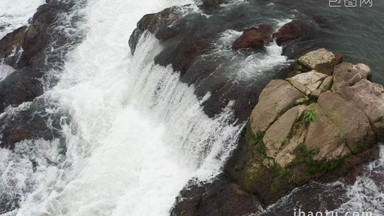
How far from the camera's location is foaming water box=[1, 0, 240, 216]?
14.9 meters

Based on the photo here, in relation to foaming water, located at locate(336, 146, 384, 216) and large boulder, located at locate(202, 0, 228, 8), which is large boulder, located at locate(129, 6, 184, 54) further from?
foaming water, located at locate(336, 146, 384, 216)

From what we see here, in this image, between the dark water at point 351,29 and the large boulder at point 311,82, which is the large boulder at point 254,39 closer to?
the dark water at point 351,29

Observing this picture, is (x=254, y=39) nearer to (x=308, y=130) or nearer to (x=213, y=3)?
(x=213, y=3)

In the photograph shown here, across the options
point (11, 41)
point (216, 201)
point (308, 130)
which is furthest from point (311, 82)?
point (11, 41)

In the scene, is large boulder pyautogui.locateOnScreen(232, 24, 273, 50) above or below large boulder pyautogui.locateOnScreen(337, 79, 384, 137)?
above

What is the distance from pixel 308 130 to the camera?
12414 mm

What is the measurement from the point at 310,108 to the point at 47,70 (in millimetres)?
14989

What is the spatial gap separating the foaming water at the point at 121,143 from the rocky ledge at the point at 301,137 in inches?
45.8

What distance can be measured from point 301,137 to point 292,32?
712cm

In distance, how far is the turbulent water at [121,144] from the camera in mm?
14812

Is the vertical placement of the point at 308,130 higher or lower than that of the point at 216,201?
higher

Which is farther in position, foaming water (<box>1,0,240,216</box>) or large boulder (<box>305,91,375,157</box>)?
foaming water (<box>1,0,240,216</box>)

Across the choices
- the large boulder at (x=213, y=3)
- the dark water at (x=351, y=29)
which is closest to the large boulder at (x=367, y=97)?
the dark water at (x=351, y=29)

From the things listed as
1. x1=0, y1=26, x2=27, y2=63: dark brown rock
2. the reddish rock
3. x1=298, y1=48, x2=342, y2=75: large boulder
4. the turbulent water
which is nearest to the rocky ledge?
x1=298, y1=48, x2=342, y2=75: large boulder
